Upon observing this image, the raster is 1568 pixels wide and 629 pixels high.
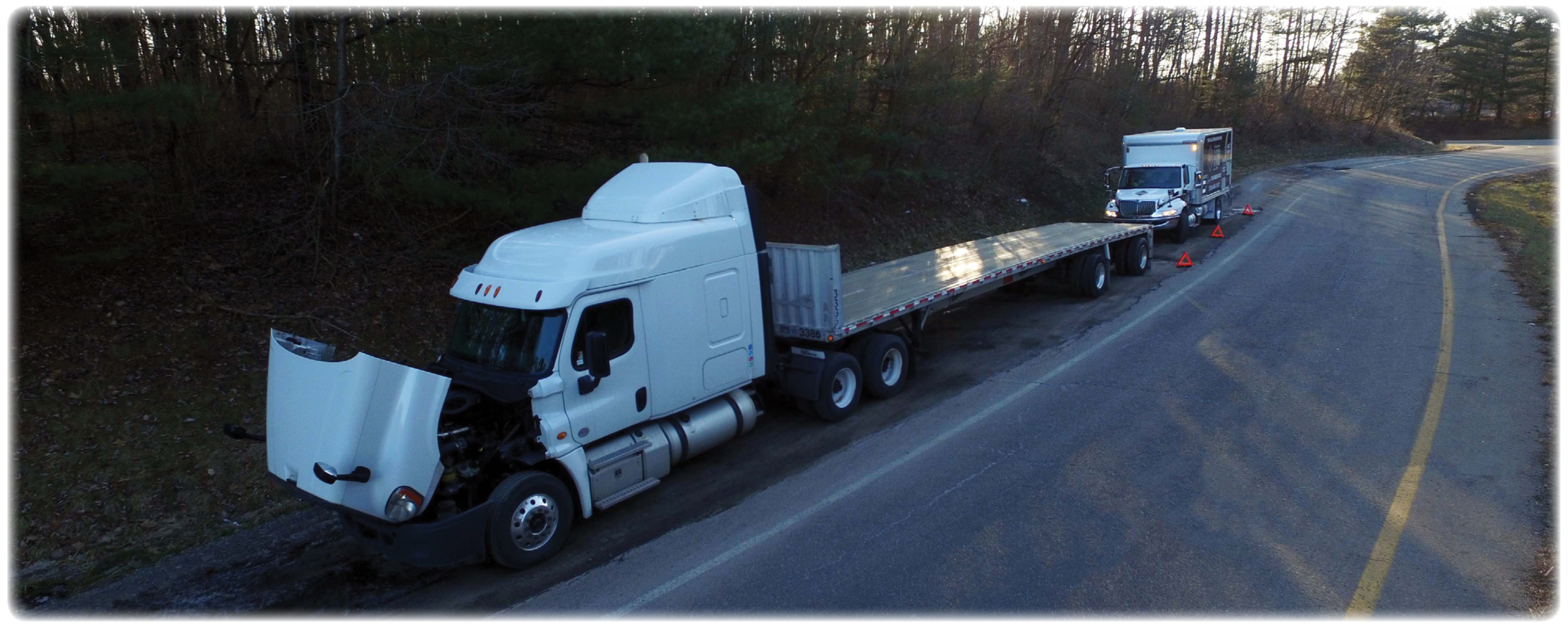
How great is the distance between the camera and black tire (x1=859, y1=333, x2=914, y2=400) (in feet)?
30.4

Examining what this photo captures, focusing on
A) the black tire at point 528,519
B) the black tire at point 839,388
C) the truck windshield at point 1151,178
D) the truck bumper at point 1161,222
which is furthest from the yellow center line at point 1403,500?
the truck windshield at point 1151,178

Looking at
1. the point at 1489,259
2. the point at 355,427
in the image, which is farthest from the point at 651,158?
the point at 1489,259

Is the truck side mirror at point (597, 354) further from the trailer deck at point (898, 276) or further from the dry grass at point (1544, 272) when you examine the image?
the dry grass at point (1544, 272)

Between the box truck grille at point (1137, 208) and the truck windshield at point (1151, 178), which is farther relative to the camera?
the truck windshield at point (1151, 178)

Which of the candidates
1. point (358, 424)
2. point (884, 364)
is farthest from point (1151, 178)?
point (358, 424)

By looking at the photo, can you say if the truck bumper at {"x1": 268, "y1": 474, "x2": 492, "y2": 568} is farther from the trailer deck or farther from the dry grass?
the dry grass

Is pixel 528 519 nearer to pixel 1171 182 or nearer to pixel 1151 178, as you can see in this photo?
pixel 1171 182

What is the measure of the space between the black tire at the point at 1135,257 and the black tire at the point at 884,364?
26.8 feet

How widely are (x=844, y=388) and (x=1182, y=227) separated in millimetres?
13912

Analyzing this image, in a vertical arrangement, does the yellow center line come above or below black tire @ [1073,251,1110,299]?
below

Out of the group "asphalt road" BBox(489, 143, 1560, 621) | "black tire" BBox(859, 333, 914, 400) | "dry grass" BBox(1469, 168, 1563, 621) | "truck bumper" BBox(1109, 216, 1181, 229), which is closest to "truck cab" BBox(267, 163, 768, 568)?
"asphalt road" BBox(489, 143, 1560, 621)

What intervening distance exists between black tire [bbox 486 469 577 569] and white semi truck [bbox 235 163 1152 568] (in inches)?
0.5

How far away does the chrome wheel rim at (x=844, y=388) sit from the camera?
29.2 ft

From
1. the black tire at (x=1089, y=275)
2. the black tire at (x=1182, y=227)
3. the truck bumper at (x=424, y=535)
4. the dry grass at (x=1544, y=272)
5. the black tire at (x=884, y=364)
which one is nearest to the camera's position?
the dry grass at (x=1544, y=272)
